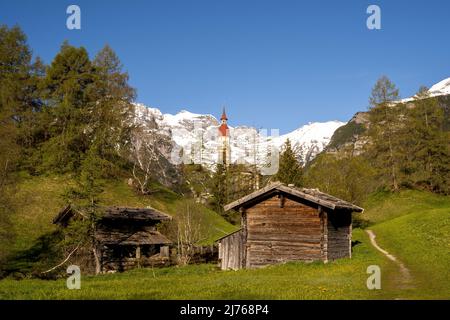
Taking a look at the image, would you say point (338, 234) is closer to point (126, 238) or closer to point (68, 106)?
point (126, 238)

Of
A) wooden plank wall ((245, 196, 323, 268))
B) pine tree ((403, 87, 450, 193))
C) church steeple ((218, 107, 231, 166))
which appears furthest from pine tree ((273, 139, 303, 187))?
church steeple ((218, 107, 231, 166))

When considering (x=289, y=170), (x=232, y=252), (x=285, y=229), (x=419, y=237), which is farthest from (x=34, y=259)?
(x=289, y=170)

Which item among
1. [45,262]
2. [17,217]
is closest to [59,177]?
[17,217]

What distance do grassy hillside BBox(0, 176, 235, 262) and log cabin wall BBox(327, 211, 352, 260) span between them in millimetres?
22543

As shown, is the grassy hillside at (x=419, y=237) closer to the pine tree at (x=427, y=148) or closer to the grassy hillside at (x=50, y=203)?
the pine tree at (x=427, y=148)

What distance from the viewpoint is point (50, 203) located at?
2153 inches

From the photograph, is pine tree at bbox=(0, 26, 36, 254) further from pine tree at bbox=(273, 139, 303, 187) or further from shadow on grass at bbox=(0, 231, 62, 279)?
pine tree at bbox=(273, 139, 303, 187)

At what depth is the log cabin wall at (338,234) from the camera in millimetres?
31109

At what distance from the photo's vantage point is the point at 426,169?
231 ft

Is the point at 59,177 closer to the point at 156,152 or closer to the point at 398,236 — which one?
the point at 156,152

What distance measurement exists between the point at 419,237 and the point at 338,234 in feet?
30.4

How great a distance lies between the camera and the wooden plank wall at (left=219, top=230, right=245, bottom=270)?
33.0 meters

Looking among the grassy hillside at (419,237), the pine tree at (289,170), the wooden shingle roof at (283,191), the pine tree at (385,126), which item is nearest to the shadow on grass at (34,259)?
the wooden shingle roof at (283,191)
